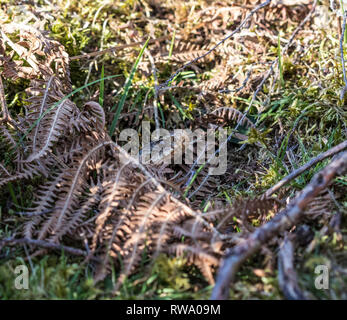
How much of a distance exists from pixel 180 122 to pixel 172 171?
0.78 meters

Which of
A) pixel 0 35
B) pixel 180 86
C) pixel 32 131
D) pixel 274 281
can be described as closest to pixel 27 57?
pixel 0 35

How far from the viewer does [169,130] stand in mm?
3039

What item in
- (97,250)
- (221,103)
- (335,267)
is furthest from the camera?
(221,103)

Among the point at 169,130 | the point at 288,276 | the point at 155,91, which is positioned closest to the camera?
the point at 288,276

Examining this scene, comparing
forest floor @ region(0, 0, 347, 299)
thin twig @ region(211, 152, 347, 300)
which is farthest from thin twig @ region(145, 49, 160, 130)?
thin twig @ region(211, 152, 347, 300)

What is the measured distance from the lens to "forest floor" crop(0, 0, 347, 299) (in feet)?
5.67

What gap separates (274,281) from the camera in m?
1.60

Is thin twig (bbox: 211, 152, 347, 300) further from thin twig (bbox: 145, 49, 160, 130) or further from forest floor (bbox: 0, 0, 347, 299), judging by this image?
thin twig (bbox: 145, 49, 160, 130)

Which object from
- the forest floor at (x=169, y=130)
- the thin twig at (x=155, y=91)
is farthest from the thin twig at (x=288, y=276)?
the thin twig at (x=155, y=91)

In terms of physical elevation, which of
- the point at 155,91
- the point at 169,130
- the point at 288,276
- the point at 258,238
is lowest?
the point at 288,276

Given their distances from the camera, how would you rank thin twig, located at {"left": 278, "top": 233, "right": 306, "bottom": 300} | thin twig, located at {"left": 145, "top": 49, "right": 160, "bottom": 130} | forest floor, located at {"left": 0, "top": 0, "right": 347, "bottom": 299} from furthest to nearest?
1. thin twig, located at {"left": 145, "top": 49, "right": 160, "bottom": 130}
2. forest floor, located at {"left": 0, "top": 0, "right": 347, "bottom": 299}
3. thin twig, located at {"left": 278, "top": 233, "right": 306, "bottom": 300}

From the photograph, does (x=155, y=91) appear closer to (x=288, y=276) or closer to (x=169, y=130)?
(x=169, y=130)

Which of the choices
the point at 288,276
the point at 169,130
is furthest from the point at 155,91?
the point at 288,276

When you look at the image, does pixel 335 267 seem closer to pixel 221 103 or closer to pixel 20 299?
pixel 20 299
